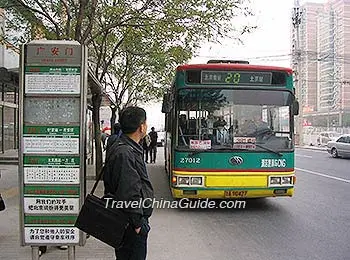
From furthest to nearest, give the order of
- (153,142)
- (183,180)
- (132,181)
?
(153,142) < (183,180) < (132,181)

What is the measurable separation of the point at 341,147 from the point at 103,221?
26.0 meters

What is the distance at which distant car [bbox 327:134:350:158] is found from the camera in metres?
27.4

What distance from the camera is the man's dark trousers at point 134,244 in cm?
393

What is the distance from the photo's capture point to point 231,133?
30.0 ft

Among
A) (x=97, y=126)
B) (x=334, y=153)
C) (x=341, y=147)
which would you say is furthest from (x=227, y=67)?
(x=334, y=153)

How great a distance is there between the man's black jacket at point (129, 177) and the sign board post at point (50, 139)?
134 cm

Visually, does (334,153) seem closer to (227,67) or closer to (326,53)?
(326,53)

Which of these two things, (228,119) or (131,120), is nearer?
(131,120)

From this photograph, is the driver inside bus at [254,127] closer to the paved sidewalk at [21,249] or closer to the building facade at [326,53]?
the paved sidewalk at [21,249]

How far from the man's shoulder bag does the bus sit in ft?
16.3

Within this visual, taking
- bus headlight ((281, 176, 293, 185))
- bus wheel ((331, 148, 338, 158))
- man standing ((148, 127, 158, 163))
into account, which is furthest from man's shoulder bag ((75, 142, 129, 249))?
bus wheel ((331, 148, 338, 158))

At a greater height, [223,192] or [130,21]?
[130,21]

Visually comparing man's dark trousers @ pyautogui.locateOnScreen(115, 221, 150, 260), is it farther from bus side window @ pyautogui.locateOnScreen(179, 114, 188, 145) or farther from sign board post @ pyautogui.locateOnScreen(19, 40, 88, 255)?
bus side window @ pyautogui.locateOnScreen(179, 114, 188, 145)

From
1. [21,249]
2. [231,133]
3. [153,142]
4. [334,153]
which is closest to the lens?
[21,249]
